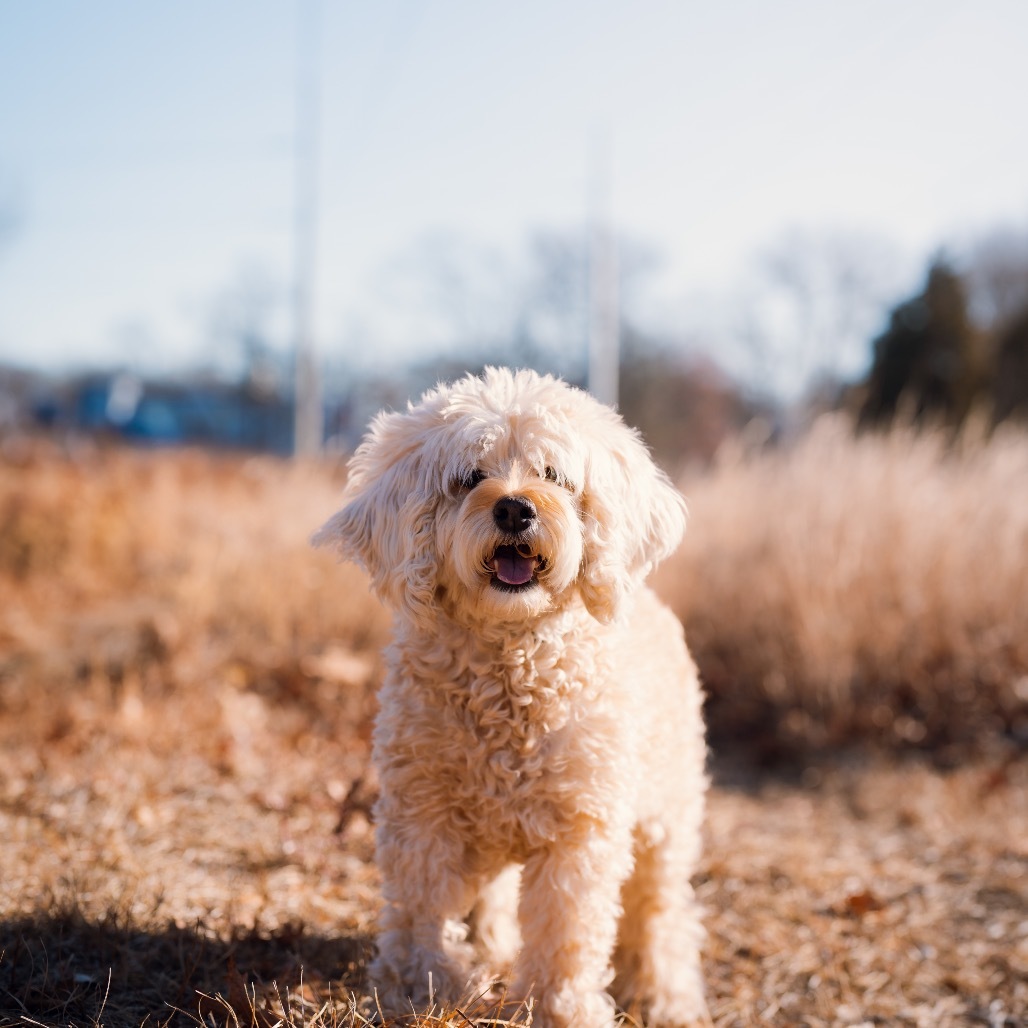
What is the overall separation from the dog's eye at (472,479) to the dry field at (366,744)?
1.32 metres

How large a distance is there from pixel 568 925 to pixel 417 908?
41cm

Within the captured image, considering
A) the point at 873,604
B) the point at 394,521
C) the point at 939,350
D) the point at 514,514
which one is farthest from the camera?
the point at 939,350

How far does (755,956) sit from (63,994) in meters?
2.39

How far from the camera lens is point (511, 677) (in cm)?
266

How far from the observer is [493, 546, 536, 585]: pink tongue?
101 inches

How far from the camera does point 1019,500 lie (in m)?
7.01

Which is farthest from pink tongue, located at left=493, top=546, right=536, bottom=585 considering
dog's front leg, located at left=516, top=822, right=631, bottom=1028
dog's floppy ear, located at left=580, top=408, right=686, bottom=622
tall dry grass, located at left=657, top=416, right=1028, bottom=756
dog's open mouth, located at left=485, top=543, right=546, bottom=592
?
tall dry grass, located at left=657, top=416, right=1028, bottom=756

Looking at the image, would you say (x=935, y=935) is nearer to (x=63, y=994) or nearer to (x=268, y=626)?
(x=63, y=994)

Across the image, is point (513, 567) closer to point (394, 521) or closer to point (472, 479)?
point (472, 479)

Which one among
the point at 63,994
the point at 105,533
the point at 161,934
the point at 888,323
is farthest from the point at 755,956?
the point at 888,323

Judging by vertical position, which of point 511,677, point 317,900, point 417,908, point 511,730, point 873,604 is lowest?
point 317,900

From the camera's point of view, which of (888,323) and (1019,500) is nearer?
(1019,500)

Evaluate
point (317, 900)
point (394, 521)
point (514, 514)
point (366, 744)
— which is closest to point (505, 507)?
point (514, 514)

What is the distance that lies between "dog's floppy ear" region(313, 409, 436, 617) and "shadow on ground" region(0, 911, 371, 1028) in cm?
103
